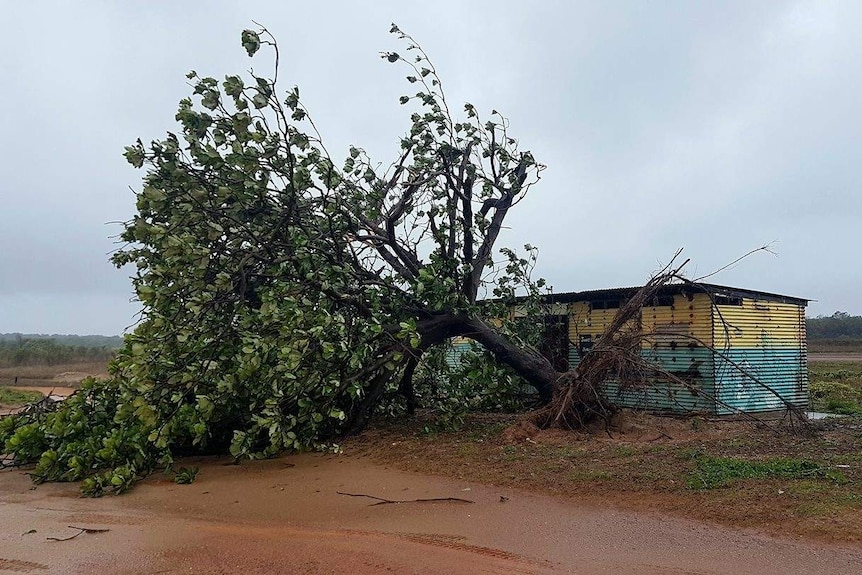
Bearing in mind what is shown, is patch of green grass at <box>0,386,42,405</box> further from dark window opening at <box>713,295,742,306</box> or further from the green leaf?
dark window opening at <box>713,295,742,306</box>

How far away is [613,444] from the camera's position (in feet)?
29.2

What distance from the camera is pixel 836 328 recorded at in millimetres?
55469

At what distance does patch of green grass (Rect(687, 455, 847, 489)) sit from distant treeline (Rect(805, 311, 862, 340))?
53.7 meters

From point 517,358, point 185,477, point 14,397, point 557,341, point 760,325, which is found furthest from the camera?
point 14,397

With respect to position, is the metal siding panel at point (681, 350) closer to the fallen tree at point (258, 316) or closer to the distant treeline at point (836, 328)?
the fallen tree at point (258, 316)

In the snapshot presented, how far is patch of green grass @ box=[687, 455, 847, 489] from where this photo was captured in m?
6.50

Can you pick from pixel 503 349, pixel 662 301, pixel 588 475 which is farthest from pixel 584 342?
pixel 588 475

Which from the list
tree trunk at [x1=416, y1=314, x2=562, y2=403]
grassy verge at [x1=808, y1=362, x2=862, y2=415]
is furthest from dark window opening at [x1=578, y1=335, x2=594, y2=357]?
grassy verge at [x1=808, y1=362, x2=862, y2=415]

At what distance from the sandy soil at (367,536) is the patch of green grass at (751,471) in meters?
1.03

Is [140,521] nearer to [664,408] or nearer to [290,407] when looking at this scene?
[290,407]

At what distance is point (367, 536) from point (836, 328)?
60.4m

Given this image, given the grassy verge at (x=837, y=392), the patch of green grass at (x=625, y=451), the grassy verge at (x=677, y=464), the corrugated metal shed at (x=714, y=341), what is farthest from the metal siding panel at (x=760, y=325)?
the patch of green grass at (x=625, y=451)

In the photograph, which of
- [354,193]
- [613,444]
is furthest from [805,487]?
[354,193]

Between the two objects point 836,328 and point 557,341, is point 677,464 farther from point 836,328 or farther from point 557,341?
point 836,328
